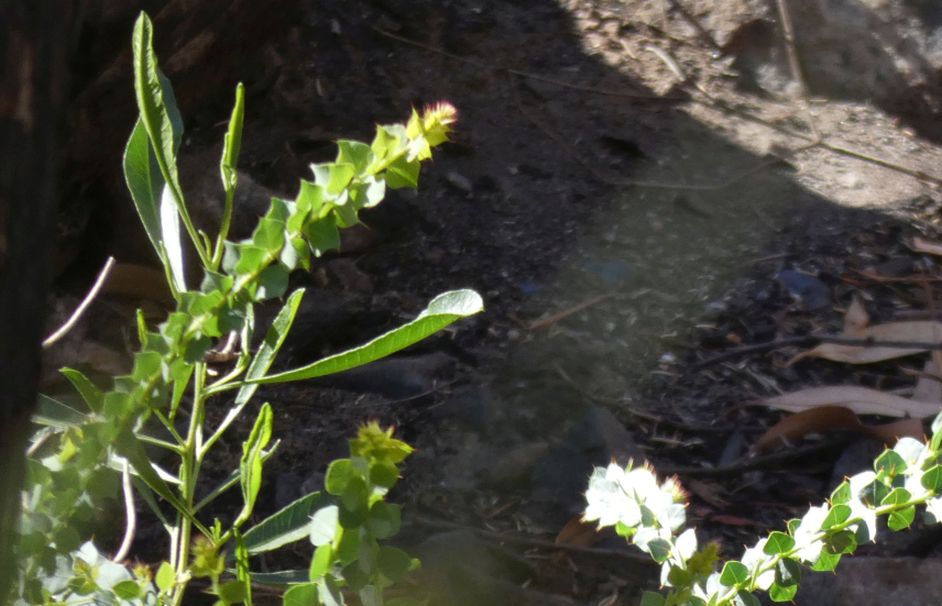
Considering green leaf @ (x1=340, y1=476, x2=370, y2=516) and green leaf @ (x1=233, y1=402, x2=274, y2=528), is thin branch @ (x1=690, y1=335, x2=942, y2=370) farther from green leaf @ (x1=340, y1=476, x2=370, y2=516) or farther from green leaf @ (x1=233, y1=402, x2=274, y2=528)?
green leaf @ (x1=340, y1=476, x2=370, y2=516)

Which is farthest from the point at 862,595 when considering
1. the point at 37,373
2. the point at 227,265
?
the point at 37,373

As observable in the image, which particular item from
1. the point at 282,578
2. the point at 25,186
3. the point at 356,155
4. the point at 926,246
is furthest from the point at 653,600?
the point at 926,246

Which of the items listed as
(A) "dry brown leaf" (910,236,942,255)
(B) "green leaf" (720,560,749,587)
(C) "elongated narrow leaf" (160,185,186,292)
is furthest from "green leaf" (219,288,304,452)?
(A) "dry brown leaf" (910,236,942,255)

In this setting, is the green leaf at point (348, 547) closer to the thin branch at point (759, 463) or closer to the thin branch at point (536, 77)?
the thin branch at point (759, 463)

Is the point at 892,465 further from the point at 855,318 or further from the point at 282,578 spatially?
the point at 855,318

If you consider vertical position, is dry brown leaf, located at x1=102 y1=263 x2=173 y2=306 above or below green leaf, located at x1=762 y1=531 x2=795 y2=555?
below

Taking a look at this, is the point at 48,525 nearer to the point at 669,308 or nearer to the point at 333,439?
the point at 333,439
